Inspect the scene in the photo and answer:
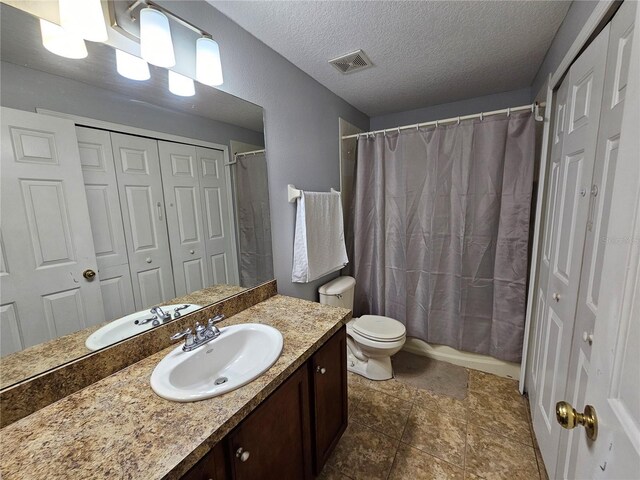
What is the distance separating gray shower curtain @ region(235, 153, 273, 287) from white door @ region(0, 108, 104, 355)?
0.65m

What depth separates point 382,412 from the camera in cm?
168

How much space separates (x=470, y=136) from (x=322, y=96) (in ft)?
3.57

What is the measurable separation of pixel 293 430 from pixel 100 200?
3.54 feet

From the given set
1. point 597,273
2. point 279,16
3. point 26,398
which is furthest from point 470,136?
point 26,398

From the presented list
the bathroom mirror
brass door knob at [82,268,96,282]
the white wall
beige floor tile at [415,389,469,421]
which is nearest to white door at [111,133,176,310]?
the bathroom mirror

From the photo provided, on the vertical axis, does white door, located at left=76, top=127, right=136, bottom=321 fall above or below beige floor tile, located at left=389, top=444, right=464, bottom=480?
above

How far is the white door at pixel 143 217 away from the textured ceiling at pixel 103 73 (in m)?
0.18

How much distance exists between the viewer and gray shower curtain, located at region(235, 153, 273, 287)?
1.41 m

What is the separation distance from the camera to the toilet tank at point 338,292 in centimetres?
195

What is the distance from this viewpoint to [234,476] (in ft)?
2.48

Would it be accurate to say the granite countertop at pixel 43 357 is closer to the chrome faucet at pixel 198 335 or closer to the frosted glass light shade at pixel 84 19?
the chrome faucet at pixel 198 335

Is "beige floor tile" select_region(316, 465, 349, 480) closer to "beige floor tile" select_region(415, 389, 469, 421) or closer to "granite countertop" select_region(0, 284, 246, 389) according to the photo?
"beige floor tile" select_region(415, 389, 469, 421)

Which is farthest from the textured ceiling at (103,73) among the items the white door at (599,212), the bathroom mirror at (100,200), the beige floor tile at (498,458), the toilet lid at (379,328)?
the beige floor tile at (498,458)

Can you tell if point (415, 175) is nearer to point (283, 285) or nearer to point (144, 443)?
point (283, 285)
